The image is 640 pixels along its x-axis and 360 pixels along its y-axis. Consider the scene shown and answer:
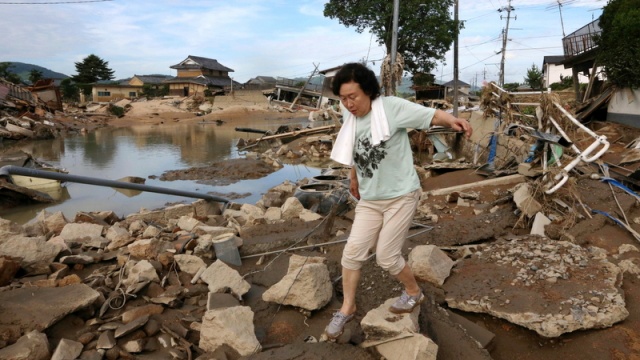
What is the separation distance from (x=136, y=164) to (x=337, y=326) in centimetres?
1435

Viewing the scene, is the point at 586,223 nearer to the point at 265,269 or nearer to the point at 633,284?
the point at 633,284

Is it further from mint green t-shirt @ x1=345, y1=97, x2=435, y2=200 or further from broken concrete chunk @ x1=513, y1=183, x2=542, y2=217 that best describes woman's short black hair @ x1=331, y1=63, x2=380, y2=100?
broken concrete chunk @ x1=513, y1=183, x2=542, y2=217

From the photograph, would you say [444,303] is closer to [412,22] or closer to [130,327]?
[130,327]

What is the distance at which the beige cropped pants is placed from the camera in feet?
8.44

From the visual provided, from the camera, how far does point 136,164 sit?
15320 mm

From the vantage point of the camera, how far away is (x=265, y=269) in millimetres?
4195

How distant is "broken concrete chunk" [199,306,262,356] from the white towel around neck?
1.21m

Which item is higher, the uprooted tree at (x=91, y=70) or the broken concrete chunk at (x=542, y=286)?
the uprooted tree at (x=91, y=70)

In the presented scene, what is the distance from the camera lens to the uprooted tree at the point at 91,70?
48906mm

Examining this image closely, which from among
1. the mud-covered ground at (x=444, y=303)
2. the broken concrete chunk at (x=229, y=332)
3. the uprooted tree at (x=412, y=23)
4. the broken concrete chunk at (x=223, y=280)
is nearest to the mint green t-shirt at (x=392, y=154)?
the mud-covered ground at (x=444, y=303)

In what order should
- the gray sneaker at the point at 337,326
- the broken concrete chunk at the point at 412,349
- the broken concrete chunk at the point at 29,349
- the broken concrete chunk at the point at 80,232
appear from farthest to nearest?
the broken concrete chunk at the point at 80,232 < the gray sneaker at the point at 337,326 < the broken concrete chunk at the point at 29,349 < the broken concrete chunk at the point at 412,349

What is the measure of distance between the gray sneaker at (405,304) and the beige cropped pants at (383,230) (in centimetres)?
22

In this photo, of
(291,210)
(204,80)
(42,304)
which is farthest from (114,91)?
(42,304)

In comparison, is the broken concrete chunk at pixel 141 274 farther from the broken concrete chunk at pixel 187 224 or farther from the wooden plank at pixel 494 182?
the wooden plank at pixel 494 182
